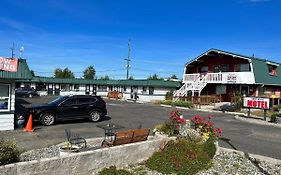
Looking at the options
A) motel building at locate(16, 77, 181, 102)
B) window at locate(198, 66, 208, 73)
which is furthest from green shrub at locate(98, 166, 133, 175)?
window at locate(198, 66, 208, 73)

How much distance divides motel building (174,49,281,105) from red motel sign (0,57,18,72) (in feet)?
84.6

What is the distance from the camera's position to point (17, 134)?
43.1 ft

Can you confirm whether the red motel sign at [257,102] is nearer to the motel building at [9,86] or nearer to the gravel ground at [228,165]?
the gravel ground at [228,165]

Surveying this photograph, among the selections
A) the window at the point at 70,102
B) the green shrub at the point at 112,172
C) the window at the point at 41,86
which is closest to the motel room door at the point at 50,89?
the window at the point at 41,86

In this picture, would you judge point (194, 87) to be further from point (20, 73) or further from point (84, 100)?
point (20, 73)

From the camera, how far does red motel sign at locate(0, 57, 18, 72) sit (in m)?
13.0

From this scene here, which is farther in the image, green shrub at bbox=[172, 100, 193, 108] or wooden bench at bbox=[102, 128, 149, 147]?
green shrub at bbox=[172, 100, 193, 108]

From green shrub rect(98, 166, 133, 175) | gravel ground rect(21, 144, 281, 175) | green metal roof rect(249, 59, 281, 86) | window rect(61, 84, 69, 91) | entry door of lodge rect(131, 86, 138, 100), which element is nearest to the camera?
green shrub rect(98, 166, 133, 175)

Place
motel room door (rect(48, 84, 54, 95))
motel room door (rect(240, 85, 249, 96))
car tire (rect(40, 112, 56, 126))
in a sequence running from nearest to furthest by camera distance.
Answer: car tire (rect(40, 112, 56, 126)) → motel room door (rect(240, 85, 249, 96)) → motel room door (rect(48, 84, 54, 95))

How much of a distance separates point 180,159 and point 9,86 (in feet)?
32.2

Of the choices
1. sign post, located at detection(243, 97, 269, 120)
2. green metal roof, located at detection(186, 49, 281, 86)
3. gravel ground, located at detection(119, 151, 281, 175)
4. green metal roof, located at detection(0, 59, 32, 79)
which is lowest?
gravel ground, located at detection(119, 151, 281, 175)

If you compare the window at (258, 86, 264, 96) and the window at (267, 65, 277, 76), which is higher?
the window at (267, 65, 277, 76)

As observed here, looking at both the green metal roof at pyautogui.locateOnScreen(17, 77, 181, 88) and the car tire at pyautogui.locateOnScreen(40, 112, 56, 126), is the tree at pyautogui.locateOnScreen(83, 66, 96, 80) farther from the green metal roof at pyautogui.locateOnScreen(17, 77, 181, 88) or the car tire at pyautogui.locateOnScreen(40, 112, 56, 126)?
the car tire at pyautogui.locateOnScreen(40, 112, 56, 126)

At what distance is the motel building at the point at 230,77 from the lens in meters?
32.8
